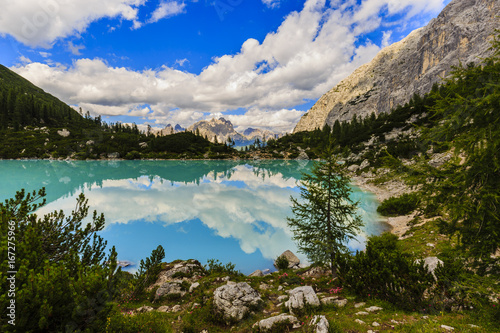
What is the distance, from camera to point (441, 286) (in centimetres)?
758

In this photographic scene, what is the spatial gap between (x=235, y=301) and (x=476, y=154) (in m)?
10.3

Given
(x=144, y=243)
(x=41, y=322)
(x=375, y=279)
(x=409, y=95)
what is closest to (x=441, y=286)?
(x=375, y=279)

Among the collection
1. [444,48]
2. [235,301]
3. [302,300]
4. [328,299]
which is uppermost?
[444,48]

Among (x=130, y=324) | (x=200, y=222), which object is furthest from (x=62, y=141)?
(x=130, y=324)

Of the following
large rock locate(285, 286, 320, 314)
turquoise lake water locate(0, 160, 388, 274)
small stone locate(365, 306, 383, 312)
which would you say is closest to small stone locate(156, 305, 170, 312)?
large rock locate(285, 286, 320, 314)

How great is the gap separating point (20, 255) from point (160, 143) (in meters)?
166

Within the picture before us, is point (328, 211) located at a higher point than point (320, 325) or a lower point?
higher

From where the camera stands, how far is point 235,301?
29.0ft

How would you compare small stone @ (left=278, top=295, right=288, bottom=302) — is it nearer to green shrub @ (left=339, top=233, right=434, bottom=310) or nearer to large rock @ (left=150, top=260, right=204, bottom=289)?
green shrub @ (left=339, top=233, right=434, bottom=310)

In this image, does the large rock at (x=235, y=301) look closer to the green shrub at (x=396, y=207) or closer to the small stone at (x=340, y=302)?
the small stone at (x=340, y=302)

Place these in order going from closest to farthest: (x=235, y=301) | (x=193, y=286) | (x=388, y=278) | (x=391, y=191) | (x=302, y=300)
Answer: (x=388, y=278)
(x=302, y=300)
(x=235, y=301)
(x=193, y=286)
(x=391, y=191)

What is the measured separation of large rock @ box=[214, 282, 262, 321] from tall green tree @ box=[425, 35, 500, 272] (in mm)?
8346

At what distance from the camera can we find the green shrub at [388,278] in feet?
25.2

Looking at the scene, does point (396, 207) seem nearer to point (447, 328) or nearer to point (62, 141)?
point (447, 328)
